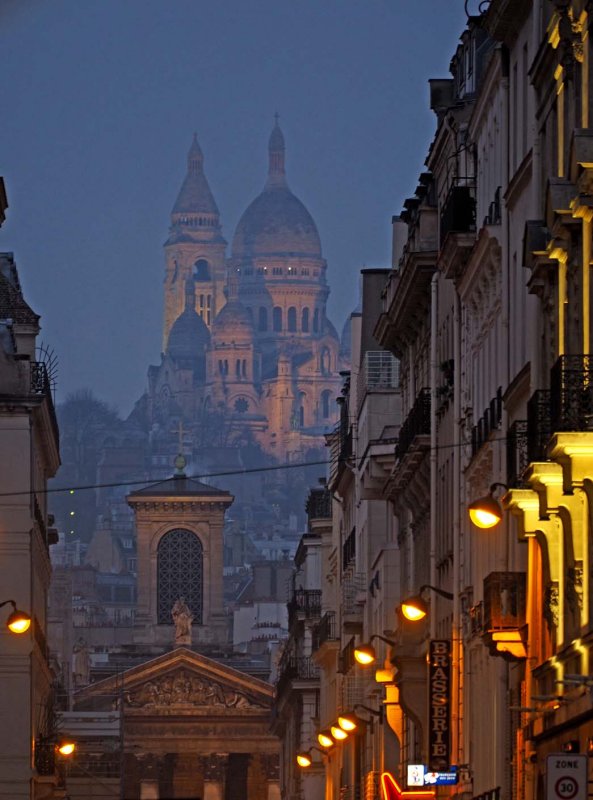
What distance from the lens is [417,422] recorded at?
50000 mm

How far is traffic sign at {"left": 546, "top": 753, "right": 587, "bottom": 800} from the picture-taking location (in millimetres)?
A: 22516

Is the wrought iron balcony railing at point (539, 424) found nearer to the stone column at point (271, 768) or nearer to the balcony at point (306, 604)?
the balcony at point (306, 604)

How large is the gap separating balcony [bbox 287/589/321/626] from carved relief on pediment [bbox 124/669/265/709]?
6216cm

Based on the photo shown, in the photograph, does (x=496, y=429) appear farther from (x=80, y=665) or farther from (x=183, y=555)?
(x=183, y=555)

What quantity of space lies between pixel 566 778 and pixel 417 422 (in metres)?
27.5

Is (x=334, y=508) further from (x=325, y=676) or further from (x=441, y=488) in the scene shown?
(x=441, y=488)

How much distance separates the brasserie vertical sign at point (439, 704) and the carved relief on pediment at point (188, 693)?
407ft

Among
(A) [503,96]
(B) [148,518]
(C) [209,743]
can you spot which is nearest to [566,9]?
(A) [503,96]

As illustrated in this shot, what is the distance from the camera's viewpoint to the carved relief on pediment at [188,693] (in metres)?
167

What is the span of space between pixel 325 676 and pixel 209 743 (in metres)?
77.3

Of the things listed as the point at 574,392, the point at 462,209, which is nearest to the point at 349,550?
the point at 462,209

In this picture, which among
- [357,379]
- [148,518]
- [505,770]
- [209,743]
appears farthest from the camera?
[148,518]

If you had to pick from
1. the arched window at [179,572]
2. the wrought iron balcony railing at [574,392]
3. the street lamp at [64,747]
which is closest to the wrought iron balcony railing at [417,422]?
the street lamp at [64,747]

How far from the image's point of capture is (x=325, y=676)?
3548 inches
